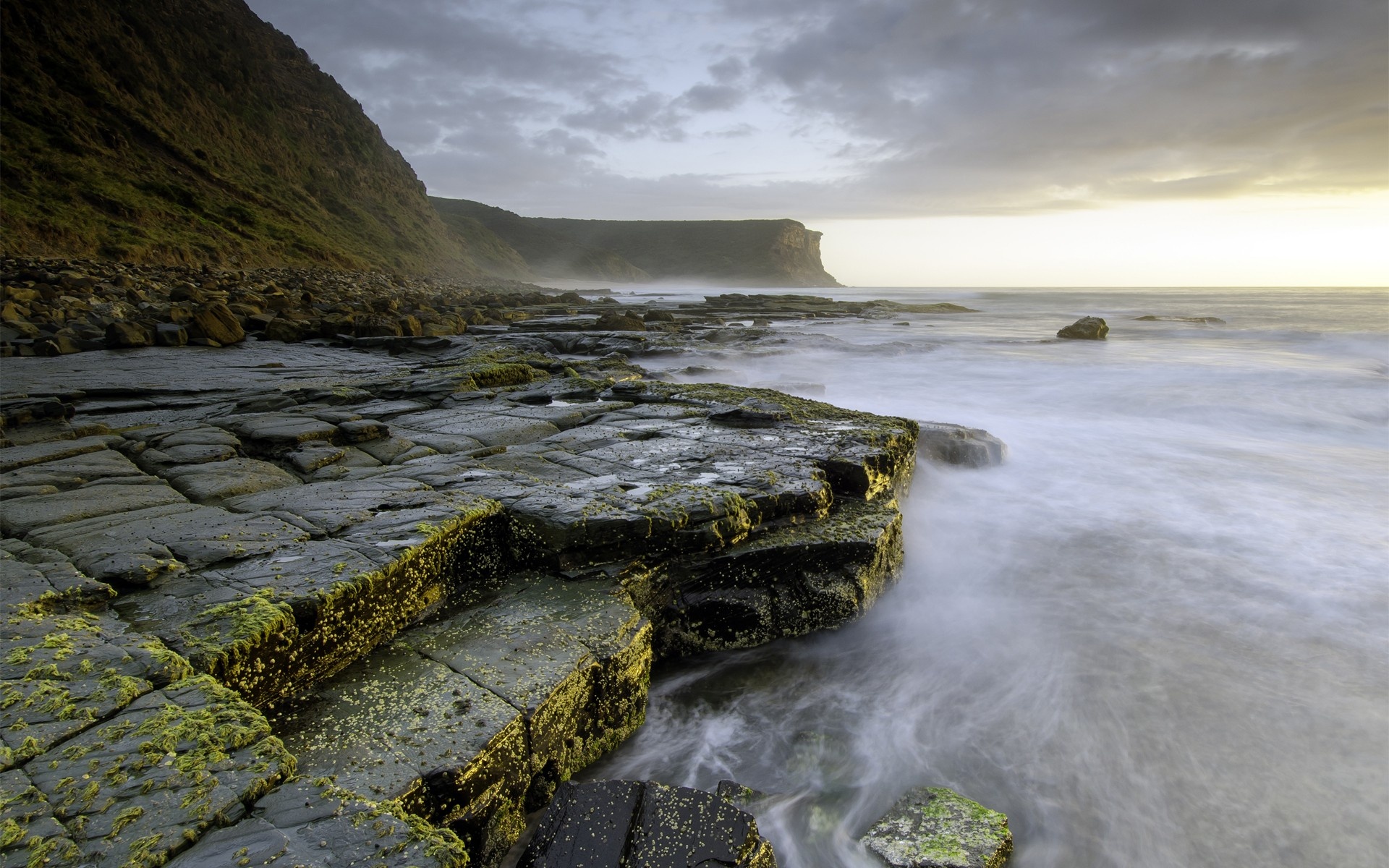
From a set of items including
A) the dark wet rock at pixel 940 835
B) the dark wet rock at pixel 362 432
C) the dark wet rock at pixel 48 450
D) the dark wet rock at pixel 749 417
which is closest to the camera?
the dark wet rock at pixel 940 835

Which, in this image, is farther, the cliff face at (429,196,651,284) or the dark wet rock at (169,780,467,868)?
the cliff face at (429,196,651,284)

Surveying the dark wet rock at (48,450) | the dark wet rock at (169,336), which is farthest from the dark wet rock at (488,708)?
the dark wet rock at (169,336)

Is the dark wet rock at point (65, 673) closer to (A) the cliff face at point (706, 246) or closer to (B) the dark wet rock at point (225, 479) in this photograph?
(B) the dark wet rock at point (225, 479)

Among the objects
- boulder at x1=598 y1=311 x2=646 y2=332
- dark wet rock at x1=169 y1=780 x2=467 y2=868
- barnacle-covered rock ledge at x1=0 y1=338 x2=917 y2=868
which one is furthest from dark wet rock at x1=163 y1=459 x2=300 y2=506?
boulder at x1=598 y1=311 x2=646 y2=332

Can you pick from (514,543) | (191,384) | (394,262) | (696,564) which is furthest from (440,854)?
(394,262)

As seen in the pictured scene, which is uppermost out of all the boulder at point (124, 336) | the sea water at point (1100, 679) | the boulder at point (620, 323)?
the boulder at point (124, 336)

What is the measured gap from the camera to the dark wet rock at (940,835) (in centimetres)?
231

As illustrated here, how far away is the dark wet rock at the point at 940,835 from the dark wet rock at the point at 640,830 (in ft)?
2.01

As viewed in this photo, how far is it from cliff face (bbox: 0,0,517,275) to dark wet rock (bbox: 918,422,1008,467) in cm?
2220

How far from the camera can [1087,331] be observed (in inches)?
760

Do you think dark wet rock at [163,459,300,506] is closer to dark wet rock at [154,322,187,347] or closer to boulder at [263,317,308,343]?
dark wet rock at [154,322,187,347]

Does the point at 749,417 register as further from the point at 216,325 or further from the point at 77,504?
the point at 216,325

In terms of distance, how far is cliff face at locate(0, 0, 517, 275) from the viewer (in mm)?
20781

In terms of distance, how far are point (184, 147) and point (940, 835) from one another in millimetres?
38745
